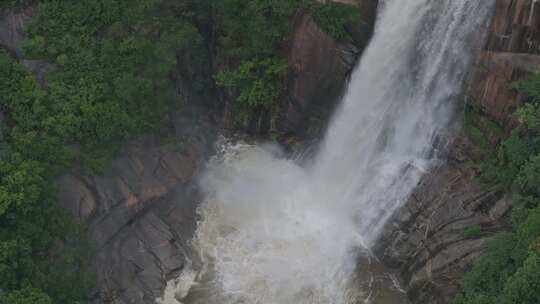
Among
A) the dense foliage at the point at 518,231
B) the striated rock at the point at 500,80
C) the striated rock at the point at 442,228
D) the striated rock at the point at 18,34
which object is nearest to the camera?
the dense foliage at the point at 518,231

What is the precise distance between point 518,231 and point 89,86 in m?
14.8

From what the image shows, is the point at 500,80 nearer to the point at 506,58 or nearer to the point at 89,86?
the point at 506,58

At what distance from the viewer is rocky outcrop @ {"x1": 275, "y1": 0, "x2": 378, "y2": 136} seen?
877 inches

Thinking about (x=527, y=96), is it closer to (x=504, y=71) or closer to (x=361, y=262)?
(x=504, y=71)

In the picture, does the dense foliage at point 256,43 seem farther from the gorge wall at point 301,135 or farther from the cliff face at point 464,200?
the cliff face at point 464,200

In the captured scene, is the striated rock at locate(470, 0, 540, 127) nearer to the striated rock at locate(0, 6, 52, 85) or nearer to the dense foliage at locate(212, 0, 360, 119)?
the dense foliage at locate(212, 0, 360, 119)

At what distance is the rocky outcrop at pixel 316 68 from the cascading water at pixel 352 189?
1.92 ft

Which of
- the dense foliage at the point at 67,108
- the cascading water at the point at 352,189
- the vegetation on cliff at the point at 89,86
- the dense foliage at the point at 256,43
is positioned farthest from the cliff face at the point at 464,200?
the dense foliage at the point at 67,108

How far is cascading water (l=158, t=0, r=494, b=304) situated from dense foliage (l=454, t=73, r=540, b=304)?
2.72 meters

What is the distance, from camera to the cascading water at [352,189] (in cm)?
1977

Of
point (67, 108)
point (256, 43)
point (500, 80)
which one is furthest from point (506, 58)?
point (67, 108)

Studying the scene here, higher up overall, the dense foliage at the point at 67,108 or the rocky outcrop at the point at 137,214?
the dense foliage at the point at 67,108

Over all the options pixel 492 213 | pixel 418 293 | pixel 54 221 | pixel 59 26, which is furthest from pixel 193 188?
pixel 492 213

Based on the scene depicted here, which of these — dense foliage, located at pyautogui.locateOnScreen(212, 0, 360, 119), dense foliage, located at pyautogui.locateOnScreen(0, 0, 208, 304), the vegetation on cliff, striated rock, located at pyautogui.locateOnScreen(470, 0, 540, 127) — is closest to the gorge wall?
striated rock, located at pyautogui.locateOnScreen(470, 0, 540, 127)
